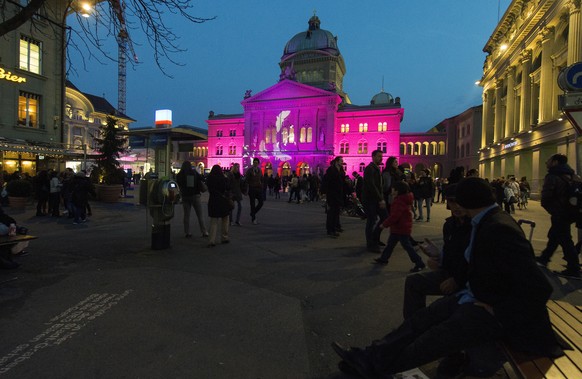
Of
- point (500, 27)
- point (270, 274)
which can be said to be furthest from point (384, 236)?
point (500, 27)

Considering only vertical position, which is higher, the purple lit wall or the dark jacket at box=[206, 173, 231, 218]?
the purple lit wall

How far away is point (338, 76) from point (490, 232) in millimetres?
82838

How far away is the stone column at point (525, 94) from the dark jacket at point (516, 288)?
35225 millimetres

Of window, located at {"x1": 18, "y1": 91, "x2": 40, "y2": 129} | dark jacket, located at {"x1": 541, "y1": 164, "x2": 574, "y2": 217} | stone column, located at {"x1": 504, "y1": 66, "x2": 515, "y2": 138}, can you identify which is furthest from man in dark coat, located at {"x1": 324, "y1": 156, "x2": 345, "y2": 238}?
stone column, located at {"x1": 504, "y1": 66, "x2": 515, "y2": 138}

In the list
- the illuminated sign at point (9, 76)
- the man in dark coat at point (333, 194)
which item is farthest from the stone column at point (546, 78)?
the illuminated sign at point (9, 76)

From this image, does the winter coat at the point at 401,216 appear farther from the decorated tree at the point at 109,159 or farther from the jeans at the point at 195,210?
the decorated tree at the point at 109,159

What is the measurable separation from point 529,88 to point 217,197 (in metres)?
34.5

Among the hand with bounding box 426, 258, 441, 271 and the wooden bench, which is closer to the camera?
the wooden bench

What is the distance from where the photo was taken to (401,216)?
243 inches

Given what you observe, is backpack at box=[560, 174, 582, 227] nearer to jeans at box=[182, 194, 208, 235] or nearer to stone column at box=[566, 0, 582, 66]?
jeans at box=[182, 194, 208, 235]

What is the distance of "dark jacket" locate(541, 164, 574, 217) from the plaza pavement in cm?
120

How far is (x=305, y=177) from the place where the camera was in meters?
23.1

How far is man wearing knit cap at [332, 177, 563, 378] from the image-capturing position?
86.4 inches

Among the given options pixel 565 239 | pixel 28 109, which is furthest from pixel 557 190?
pixel 28 109
